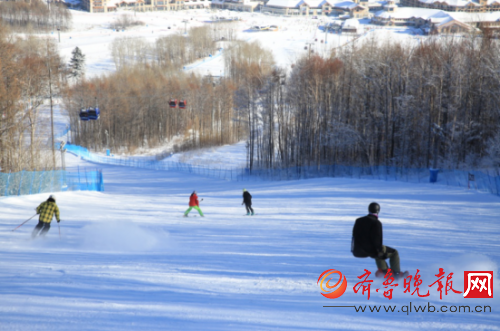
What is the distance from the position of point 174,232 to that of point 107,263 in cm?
401

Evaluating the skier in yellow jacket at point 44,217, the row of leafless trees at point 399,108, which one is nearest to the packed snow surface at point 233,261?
the skier in yellow jacket at point 44,217

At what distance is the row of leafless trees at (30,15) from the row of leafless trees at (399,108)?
9714cm

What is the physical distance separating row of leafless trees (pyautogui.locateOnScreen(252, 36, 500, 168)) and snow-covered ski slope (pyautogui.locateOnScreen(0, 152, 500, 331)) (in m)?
19.7

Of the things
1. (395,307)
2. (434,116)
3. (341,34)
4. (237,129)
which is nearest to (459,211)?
(395,307)

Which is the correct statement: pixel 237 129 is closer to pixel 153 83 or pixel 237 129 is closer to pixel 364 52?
pixel 153 83

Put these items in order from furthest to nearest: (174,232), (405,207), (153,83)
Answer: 1. (153,83)
2. (405,207)
3. (174,232)

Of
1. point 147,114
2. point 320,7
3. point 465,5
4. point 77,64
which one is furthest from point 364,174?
point 320,7

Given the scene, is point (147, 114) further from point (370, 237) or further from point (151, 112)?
point (370, 237)

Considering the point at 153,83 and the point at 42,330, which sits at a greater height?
the point at 153,83

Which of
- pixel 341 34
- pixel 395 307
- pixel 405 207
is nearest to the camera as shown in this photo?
pixel 395 307

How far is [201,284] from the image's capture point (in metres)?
7.88

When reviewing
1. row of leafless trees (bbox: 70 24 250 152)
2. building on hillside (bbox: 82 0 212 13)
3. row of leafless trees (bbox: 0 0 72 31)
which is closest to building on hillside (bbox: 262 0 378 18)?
building on hillside (bbox: 82 0 212 13)

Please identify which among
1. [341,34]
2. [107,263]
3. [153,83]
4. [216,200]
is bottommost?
[216,200]

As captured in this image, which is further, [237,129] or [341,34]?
[341,34]
